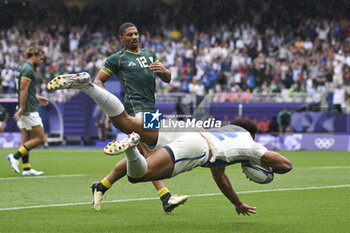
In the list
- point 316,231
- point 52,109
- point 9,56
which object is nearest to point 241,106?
point 52,109

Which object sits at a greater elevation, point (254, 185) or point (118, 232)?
point (118, 232)

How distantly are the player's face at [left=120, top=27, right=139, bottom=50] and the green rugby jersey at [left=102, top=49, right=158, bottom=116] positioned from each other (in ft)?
0.32

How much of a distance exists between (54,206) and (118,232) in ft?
7.96

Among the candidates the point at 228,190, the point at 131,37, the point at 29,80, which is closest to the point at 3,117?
the point at 29,80

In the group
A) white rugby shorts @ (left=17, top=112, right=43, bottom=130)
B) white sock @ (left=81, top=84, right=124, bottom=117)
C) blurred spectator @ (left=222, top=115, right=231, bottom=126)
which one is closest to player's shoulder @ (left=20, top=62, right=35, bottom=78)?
white rugby shorts @ (left=17, top=112, right=43, bottom=130)

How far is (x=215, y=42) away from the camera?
99.8 ft

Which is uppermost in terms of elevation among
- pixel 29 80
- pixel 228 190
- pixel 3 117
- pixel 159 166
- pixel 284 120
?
pixel 29 80

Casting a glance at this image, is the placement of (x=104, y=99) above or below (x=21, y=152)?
Answer: above

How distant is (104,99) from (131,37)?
2.16 metres

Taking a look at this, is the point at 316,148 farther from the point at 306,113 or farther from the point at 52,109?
the point at 52,109

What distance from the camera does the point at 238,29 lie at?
99.4 feet

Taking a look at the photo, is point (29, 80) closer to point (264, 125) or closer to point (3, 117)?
point (264, 125)

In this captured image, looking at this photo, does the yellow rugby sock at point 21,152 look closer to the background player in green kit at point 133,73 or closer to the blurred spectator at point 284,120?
the background player in green kit at point 133,73

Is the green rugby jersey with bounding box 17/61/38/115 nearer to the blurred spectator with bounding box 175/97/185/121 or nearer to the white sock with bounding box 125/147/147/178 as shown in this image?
the white sock with bounding box 125/147/147/178
